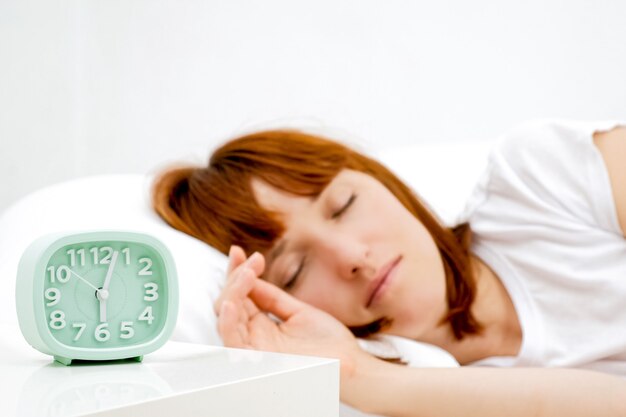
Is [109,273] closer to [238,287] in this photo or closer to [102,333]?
[102,333]

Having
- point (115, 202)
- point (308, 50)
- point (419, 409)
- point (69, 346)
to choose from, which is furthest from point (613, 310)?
point (308, 50)

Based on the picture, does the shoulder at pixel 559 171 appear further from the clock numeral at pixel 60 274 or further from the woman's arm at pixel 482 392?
the clock numeral at pixel 60 274

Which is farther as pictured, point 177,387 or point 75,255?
point 75,255

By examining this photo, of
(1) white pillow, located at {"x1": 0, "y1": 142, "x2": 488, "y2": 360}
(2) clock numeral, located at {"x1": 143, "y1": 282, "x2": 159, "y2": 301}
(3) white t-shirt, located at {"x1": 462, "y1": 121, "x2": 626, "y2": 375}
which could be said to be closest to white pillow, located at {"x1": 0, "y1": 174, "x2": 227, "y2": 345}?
(1) white pillow, located at {"x1": 0, "y1": 142, "x2": 488, "y2": 360}

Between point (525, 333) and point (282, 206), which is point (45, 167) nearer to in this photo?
point (282, 206)

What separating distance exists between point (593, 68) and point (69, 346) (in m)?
1.67

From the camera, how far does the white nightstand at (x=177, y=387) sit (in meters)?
0.47

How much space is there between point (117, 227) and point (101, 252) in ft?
1.92

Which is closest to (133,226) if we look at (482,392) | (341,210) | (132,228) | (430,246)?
(132,228)

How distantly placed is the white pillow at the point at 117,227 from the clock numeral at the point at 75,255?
1.33ft

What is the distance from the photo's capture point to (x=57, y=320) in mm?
612

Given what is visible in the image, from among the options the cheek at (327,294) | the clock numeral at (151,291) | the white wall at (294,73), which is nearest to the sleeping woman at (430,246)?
the cheek at (327,294)

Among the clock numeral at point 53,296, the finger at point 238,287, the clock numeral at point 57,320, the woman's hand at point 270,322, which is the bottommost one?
the woman's hand at point 270,322

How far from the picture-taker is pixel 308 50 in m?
2.14
